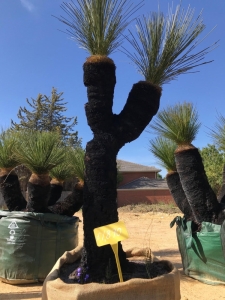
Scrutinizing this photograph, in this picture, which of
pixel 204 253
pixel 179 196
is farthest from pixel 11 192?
pixel 204 253

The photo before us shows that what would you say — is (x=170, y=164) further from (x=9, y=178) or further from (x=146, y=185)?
(x=146, y=185)

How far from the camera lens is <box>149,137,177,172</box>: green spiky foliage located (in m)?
4.89

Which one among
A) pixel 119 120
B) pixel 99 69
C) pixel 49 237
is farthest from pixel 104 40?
pixel 49 237

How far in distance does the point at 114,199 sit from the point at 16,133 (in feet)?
8.58

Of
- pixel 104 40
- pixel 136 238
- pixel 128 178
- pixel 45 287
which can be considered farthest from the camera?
pixel 128 178

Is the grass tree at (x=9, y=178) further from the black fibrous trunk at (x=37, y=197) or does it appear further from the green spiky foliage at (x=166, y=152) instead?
the green spiky foliage at (x=166, y=152)

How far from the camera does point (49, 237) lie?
404cm

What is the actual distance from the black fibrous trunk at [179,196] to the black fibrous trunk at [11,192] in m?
2.32

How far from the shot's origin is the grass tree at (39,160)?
12.9 feet

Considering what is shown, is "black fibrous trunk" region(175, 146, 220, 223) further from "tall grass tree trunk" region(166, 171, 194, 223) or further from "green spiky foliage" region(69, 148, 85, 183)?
"green spiky foliage" region(69, 148, 85, 183)

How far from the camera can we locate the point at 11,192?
4.48 metres

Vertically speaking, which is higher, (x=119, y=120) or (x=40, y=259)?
(x=119, y=120)

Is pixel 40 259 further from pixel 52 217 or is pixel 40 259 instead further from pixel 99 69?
pixel 99 69

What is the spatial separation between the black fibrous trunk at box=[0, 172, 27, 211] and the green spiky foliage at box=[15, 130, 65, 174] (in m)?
0.56
